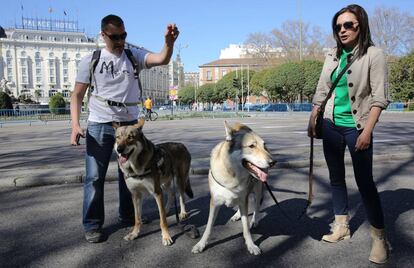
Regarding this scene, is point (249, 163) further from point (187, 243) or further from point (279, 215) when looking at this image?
point (279, 215)

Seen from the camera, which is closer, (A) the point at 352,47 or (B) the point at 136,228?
(A) the point at 352,47

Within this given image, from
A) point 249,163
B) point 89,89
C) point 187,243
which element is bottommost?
point 187,243

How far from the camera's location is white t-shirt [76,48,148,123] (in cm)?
376

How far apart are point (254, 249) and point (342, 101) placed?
163 cm

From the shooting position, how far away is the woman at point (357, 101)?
3146mm

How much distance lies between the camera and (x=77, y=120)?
391cm

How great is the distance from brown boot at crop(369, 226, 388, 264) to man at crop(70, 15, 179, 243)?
2.62 metres

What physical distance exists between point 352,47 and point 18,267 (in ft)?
11.8

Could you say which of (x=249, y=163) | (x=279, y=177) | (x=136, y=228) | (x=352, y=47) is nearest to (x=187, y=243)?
(x=136, y=228)

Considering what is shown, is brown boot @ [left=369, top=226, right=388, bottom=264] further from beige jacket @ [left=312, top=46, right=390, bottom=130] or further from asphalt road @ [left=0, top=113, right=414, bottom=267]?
beige jacket @ [left=312, top=46, right=390, bottom=130]

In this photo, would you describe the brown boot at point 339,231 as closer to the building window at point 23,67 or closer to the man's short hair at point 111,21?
the man's short hair at point 111,21

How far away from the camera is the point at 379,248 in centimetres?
334

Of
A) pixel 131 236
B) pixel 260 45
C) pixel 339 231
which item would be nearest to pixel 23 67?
pixel 260 45

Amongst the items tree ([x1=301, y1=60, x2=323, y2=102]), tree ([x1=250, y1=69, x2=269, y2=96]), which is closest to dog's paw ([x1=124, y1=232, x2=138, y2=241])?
tree ([x1=301, y1=60, x2=323, y2=102])
